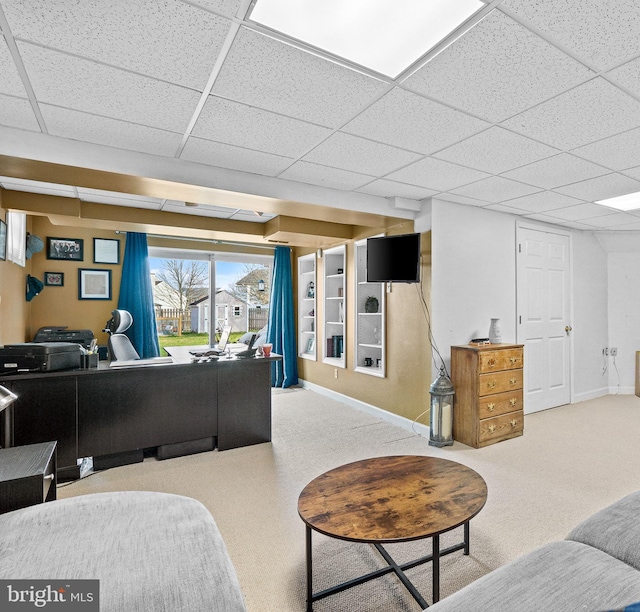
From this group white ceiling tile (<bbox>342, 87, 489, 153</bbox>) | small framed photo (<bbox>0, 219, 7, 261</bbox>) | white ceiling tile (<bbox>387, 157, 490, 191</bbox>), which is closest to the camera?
white ceiling tile (<bbox>342, 87, 489, 153</bbox>)

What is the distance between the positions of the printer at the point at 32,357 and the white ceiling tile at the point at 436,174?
3045mm

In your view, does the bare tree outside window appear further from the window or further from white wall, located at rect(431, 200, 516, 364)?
white wall, located at rect(431, 200, 516, 364)

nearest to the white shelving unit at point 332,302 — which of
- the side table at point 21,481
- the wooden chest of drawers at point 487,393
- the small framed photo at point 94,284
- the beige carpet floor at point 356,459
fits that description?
the beige carpet floor at point 356,459

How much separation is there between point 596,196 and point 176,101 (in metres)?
3.86

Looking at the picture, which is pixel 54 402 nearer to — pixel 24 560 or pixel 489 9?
pixel 24 560

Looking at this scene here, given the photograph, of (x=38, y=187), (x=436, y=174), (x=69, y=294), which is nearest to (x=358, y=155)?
(x=436, y=174)

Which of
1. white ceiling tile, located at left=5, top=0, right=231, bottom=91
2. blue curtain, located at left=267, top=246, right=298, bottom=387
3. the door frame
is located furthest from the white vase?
white ceiling tile, located at left=5, top=0, right=231, bottom=91

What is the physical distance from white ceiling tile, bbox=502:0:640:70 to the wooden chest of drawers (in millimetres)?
2574

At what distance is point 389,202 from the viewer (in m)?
4.01

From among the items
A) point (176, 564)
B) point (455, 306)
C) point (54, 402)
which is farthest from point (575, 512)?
point (54, 402)

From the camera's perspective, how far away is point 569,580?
1.11 meters

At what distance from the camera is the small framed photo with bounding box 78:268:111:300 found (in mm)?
5066

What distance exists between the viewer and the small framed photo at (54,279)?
486cm

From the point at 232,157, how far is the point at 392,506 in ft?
8.30
